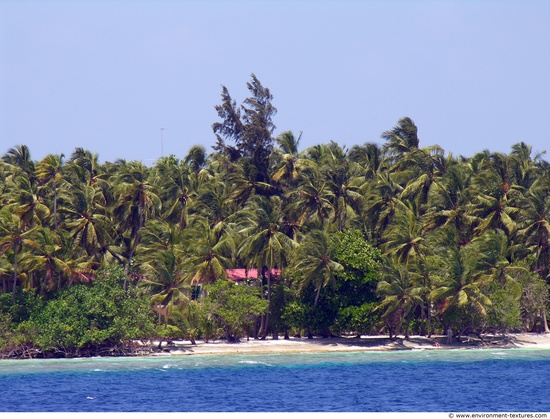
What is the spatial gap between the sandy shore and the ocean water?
172 centimetres

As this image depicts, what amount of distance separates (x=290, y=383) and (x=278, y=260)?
50.5 feet

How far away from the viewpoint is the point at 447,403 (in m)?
51.8

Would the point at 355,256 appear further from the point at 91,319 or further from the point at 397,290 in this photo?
the point at 91,319

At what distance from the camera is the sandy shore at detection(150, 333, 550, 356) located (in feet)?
232

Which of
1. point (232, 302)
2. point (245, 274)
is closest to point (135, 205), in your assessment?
point (245, 274)

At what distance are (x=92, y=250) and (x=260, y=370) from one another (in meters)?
19.1

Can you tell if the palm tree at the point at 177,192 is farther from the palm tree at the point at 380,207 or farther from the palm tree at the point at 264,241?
the palm tree at the point at 380,207

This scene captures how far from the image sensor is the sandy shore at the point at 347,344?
70.6m

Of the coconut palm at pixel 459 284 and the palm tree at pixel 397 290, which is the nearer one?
the coconut palm at pixel 459 284

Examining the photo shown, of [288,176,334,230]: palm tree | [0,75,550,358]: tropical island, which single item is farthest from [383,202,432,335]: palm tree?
[288,176,334,230]: palm tree

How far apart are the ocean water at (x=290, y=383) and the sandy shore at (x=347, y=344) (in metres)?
1.72

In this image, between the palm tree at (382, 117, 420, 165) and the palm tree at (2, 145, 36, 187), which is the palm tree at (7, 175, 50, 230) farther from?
the palm tree at (382, 117, 420, 165)

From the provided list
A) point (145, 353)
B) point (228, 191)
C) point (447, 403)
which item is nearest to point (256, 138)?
point (228, 191)

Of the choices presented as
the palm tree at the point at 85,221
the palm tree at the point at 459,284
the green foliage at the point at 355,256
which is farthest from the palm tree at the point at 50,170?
the palm tree at the point at 459,284
